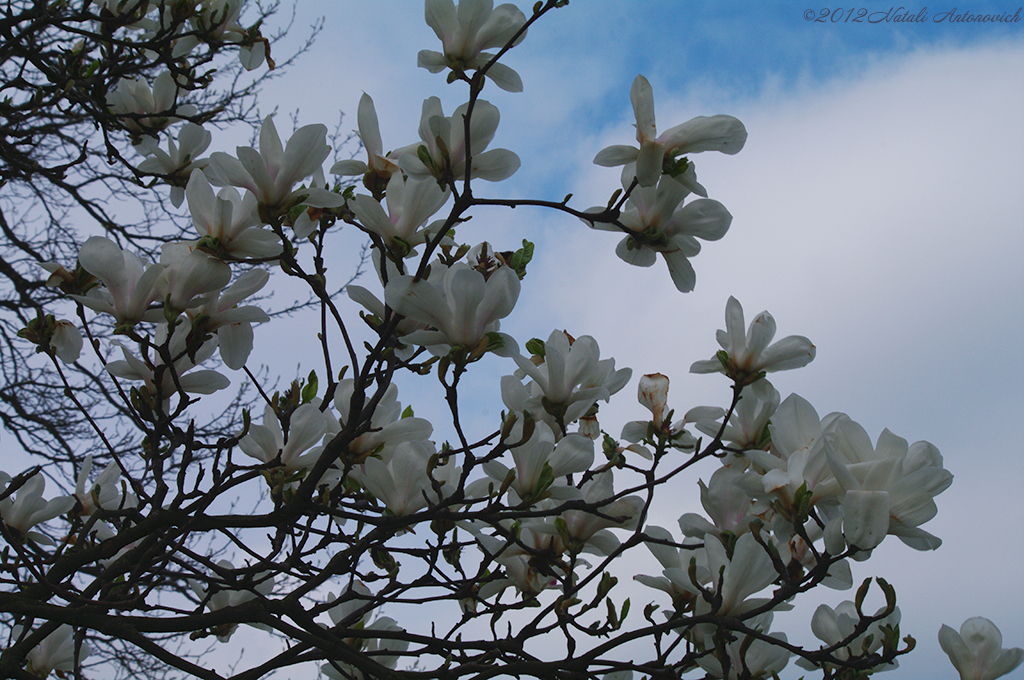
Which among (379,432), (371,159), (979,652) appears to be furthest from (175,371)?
(979,652)

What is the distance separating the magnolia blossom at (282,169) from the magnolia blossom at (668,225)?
44 centimetres

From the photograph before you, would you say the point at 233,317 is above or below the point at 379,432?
above

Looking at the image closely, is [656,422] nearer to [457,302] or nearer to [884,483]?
[884,483]

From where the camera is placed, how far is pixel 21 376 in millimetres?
3977

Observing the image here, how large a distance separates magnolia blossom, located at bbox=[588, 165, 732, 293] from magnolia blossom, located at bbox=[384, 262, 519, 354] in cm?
23

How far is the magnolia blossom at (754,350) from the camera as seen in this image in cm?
128

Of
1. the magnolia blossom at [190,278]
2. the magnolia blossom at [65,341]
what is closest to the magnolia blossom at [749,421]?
the magnolia blossom at [190,278]

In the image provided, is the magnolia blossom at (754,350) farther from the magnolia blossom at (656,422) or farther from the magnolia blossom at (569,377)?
the magnolia blossom at (569,377)

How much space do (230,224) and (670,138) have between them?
0.70 meters

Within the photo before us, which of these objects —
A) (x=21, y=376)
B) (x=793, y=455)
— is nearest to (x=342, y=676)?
(x=793, y=455)

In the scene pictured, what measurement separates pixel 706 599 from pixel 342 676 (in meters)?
0.73

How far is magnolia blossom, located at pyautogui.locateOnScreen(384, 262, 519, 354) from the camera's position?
99cm

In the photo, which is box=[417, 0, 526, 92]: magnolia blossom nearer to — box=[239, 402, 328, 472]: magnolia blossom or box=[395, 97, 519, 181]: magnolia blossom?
box=[395, 97, 519, 181]: magnolia blossom

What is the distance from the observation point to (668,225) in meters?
1.16
